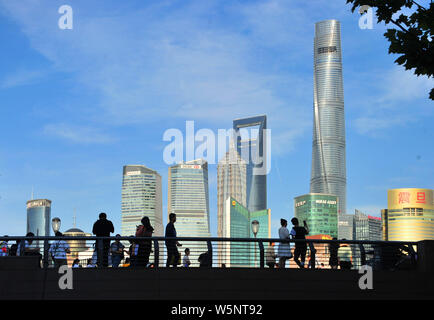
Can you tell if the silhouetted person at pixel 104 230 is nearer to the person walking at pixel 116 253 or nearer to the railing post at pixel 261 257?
the person walking at pixel 116 253

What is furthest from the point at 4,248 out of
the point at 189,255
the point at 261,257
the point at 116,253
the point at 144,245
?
the point at 261,257

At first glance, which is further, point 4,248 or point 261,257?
point 4,248

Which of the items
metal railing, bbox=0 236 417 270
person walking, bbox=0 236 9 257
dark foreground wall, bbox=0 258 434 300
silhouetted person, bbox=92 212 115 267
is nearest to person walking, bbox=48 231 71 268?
metal railing, bbox=0 236 417 270

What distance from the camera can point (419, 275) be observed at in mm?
20172

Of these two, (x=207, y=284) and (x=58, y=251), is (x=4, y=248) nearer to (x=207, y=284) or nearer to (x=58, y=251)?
(x=58, y=251)

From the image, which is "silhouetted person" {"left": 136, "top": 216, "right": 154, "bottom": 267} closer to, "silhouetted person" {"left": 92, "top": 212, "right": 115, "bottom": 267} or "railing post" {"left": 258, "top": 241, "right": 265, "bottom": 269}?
"silhouetted person" {"left": 92, "top": 212, "right": 115, "bottom": 267}

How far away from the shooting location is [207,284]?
64.2 ft

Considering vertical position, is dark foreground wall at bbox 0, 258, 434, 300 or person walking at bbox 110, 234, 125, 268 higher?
person walking at bbox 110, 234, 125, 268

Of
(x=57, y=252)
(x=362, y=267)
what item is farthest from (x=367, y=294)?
(x=57, y=252)

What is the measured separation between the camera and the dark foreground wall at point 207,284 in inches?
755

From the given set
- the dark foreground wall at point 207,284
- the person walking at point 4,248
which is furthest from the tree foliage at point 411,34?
the person walking at point 4,248

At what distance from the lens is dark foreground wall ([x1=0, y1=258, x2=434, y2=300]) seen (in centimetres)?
1917
